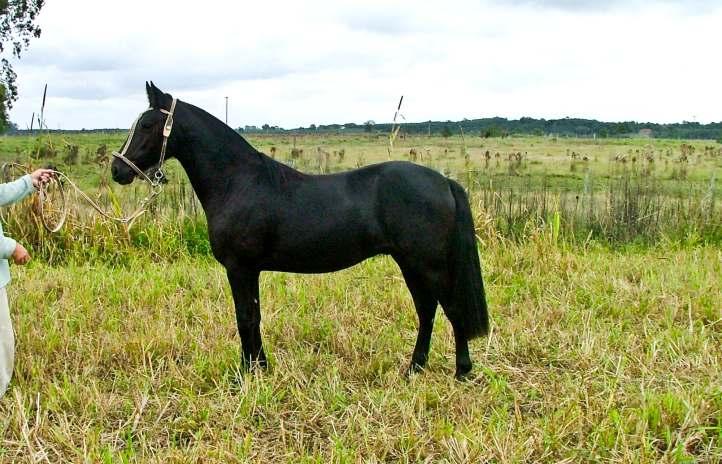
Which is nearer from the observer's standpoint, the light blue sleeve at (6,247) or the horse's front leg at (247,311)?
the light blue sleeve at (6,247)

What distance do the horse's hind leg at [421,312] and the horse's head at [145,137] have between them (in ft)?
5.52

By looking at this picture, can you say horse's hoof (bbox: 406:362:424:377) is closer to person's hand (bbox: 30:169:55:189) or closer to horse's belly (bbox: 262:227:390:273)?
horse's belly (bbox: 262:227:390:273)

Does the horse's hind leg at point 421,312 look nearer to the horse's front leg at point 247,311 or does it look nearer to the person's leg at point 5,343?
the horse's front leg at point 247,311

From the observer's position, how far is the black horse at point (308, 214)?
150 inches

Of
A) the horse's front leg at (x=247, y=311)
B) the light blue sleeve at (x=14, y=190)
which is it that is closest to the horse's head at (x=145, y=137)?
the light blue sleeve at (x=14, y=190)

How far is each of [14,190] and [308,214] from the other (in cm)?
169

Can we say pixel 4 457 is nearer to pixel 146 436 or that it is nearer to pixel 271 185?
pixel 146 436

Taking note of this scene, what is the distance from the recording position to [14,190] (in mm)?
3719

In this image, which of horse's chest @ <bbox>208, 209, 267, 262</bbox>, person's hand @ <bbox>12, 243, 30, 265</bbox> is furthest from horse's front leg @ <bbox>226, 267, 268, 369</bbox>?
person's hand @ <bbox>12, 243, 30, 265</bbox>

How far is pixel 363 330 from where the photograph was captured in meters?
4.94

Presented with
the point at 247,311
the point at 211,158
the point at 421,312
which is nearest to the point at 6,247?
the point at 211,158

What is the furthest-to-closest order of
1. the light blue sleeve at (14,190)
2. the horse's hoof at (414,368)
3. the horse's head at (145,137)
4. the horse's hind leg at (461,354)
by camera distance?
the horse's hoof at (414,368), the horse's hind leg at (461,354), the horse's head at (145,137), the light blue sleeve at (14,190)

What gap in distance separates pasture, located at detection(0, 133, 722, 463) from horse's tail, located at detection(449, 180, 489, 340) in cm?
34

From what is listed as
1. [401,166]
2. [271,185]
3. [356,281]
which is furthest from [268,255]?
[356,281]
